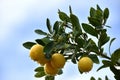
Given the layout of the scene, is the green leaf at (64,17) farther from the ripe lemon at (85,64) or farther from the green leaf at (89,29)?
the ripe lemon at (85,64)

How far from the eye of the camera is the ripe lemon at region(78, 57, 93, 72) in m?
3.59

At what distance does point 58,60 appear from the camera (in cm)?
355

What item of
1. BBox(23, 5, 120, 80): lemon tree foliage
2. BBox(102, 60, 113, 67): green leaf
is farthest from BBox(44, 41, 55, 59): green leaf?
BBox(102, 60, 113, 67): green leaf

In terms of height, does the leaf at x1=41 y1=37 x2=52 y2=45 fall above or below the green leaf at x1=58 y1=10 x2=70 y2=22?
below

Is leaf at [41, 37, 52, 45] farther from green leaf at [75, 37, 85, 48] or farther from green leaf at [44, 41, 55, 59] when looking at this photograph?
green leaf at [75, 37, 85, 48]

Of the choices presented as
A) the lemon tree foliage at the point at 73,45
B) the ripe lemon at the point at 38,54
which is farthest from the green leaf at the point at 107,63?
the ripe lemon at the point at 38,54

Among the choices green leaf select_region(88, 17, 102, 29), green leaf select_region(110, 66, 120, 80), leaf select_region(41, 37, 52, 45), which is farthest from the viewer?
green leaf select_region(110, 66, 120, 80)

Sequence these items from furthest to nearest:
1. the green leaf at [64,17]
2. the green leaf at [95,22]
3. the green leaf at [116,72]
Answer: the green leaf at [116,72], the green leaf at [64,17], the green leaf at [95,22]

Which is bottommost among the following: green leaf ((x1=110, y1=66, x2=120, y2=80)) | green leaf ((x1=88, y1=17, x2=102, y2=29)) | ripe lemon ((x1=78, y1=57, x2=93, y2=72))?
ripe lemon ((x1=78, y1=57, x2=93, y2=72))

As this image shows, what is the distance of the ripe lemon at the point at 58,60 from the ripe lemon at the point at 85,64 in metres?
0.14

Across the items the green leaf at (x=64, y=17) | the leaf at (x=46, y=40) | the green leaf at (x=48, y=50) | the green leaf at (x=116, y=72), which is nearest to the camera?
the green leaf at (x=48, y=50)

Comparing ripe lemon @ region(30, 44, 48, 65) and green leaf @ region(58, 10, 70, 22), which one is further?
green leaf @ region(58, 10, 70, 22)

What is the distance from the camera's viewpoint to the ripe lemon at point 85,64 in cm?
359

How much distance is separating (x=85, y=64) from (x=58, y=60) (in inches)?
8.6
